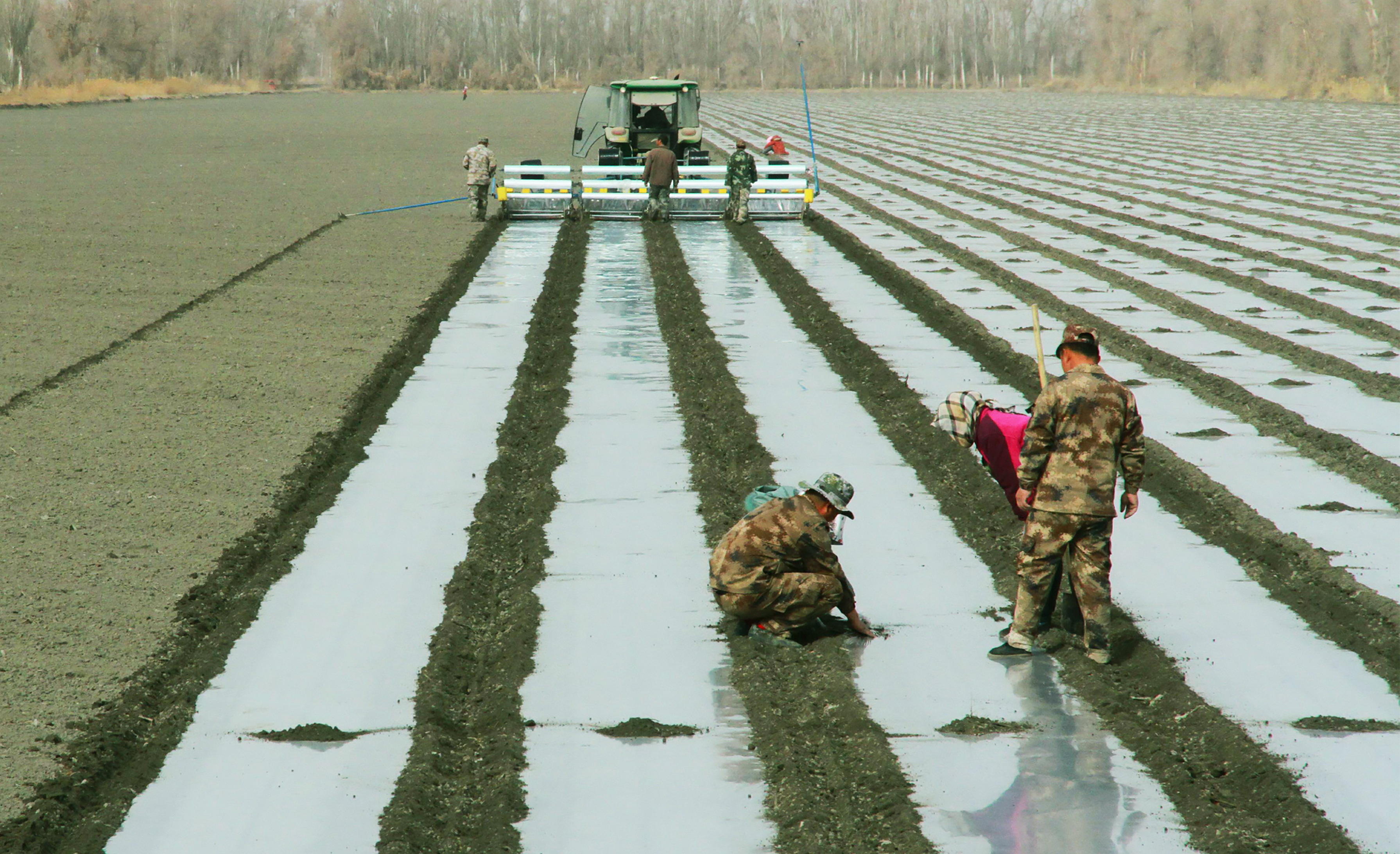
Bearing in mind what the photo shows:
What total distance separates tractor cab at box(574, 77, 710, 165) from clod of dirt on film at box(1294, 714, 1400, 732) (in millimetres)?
19308

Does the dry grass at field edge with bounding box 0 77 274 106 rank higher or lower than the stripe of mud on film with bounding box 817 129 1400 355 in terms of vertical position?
higher

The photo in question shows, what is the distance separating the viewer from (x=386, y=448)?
9203 millimetres

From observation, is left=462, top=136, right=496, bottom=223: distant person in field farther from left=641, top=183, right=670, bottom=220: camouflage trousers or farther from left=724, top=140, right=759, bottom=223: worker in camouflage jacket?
left=724, top=140, right=759, bottom=223: worker in camouflage jacket

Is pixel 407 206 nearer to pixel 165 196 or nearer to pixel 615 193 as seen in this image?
pixel 615 193

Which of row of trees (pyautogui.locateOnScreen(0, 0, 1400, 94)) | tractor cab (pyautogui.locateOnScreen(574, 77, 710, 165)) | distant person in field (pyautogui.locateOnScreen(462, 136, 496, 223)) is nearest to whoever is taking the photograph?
distant person in field (pyautogui.locateOnScreen(462, 136, 496, 223))

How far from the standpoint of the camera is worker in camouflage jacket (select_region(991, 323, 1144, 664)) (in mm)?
5590

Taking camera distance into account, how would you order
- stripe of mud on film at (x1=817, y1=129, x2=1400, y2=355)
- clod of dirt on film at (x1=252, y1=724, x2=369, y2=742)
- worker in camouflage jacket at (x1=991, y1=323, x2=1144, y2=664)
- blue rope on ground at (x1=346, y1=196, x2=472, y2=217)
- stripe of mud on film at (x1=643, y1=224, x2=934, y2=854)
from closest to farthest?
stripe of mud on film at (x1=643, y1=224, x2=934, y2=854) → clod of dirt on film at (x1=252, y1=724, x2=369, y2=742) → worker in camouflage jacket at (x1=991, y1=323, x2=1144, y2=664) → stripe of mud on film at (x1=817, y1=129, x2=1400, y2=355) → blue rope on ground at (x1=346, y1=196, x2=472, y2=217)

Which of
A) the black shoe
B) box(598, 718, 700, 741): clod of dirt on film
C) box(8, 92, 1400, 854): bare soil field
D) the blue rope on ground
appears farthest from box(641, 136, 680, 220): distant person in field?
box(598, 718, 700, 741): clod of dirt on film

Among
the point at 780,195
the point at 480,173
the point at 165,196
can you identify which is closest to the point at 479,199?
the point at 480,173

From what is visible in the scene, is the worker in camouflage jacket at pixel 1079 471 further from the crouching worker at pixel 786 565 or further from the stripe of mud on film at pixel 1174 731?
the crouching worker at pixel 786 565

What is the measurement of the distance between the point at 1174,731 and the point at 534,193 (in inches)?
730

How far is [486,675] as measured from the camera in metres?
5.77

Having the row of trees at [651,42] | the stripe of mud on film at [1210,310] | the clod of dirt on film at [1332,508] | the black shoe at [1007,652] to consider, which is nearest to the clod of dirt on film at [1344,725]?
the black shoe at [1007,652]

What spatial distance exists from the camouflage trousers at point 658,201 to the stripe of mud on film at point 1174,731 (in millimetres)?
13775
